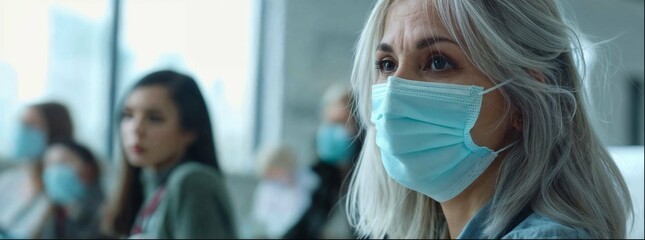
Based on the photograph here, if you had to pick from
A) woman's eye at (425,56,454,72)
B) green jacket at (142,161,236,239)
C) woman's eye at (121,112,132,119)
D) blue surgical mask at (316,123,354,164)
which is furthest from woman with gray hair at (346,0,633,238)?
blue surgical mask at (316,123,354,164)

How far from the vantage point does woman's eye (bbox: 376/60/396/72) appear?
47.1 inches

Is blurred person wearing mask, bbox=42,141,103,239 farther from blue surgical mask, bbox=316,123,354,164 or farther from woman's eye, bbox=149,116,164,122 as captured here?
blue surgical mask, bbox=316,123,354,164

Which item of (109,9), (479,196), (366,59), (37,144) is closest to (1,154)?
(37,144)

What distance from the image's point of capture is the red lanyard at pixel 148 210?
6.27 feet

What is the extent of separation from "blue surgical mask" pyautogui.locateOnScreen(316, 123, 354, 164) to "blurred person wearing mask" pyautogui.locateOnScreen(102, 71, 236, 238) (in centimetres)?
131

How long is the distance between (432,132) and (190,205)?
3.01 feet

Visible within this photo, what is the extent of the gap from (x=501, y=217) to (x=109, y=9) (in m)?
3.49

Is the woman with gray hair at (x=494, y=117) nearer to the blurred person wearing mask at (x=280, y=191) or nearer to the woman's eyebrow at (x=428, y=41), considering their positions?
the woman's eyebrow at (x=428, y=41)

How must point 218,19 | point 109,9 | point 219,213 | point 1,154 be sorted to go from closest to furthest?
point 219,213 < point 1,154 < point 109,9 < point 218,19

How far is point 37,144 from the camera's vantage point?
3137 mm

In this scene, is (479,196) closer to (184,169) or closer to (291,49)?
(184,169)

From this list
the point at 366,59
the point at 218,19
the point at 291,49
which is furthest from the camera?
the point at 291,49

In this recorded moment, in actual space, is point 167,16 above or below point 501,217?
above

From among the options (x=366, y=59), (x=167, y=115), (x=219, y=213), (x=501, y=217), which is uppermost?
(x=366, y=59)
